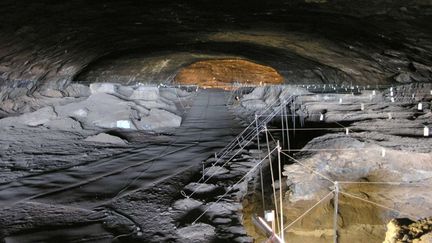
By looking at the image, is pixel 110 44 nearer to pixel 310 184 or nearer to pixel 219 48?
pixel 219 48

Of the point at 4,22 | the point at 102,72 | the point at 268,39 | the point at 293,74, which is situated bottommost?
the point at 293,74

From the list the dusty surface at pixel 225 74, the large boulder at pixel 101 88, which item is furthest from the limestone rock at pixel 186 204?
the dusty surface at pixel 225 74

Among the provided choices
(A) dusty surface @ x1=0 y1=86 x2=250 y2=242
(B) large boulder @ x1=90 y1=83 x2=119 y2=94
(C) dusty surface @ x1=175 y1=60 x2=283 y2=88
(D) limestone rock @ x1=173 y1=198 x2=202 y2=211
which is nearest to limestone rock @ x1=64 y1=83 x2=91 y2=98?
(B) large boulder @ x1=90 y1=83 x2=119 y2=94

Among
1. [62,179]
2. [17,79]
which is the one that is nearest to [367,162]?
[62,179]

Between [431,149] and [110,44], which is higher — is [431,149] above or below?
below

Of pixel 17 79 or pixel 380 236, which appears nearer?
pixel 380 236

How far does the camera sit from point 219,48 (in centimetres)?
1773

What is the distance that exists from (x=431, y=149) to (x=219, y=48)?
13.2 meters

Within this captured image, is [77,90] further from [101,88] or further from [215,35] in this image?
[215,35]

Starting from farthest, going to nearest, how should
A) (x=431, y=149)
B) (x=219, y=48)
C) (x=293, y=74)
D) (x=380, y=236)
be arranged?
(x=293, y=74), (x=219, y=48), (x=380, y=236), (x=431, y=149)

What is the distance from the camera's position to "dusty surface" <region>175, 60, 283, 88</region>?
32.0 metres

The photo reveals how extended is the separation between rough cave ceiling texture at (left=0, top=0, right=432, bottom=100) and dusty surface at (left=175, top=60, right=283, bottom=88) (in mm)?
12933

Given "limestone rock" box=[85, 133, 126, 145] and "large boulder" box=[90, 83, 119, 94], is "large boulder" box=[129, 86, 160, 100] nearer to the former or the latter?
"large boulder" box=[90, 83, 119, 94]

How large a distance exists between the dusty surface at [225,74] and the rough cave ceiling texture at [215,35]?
12933 millimetres
